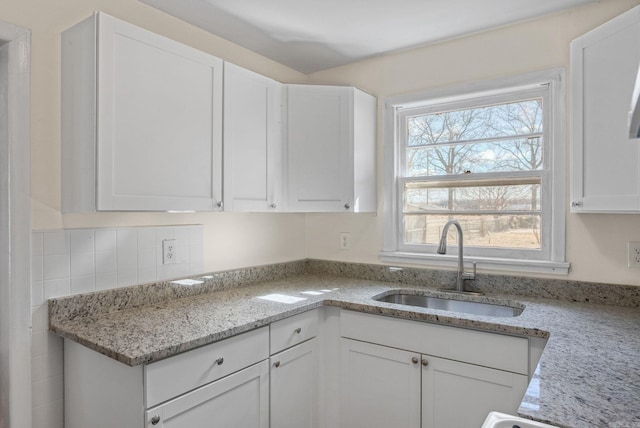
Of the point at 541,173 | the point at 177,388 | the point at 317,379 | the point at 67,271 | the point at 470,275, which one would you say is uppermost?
the point at 541,173

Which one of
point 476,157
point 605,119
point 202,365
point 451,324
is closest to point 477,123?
point 476,157

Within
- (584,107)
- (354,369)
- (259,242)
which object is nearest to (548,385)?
(354,369)

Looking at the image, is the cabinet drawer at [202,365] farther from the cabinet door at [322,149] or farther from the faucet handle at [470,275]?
the faucet handle at [470,275]

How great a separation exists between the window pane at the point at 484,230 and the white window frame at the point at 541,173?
0.13 ft

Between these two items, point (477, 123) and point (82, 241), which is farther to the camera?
point (477, 123)

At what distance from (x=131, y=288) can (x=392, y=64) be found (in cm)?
202

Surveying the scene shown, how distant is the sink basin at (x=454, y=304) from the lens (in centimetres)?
206

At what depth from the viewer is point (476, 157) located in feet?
7.75

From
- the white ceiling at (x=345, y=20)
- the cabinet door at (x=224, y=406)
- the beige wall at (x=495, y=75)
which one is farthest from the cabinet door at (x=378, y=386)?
the white ceiling at (x=345, y=20)

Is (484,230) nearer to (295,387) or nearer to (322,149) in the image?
(322,149)

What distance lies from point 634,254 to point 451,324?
963mm

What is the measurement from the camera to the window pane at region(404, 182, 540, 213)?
224 centimetres

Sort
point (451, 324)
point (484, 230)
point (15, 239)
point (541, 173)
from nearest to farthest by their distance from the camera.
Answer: point (15, 239), point (451, 324), point (541, 173), point (484, 230)

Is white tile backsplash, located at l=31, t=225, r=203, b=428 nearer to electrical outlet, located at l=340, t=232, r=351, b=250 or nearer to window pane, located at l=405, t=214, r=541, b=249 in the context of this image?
electrical outlet, located at l=340, t=232, r=351, b=250
